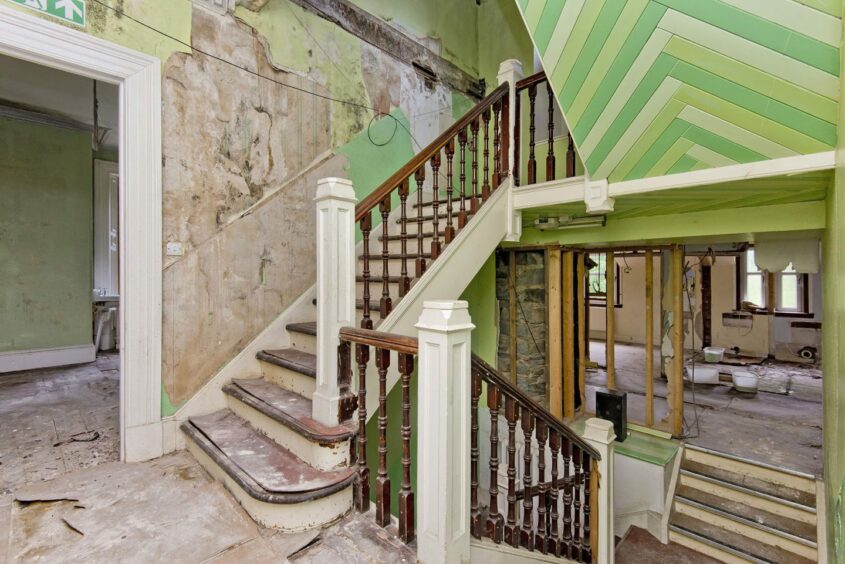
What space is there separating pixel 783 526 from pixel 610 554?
161cm

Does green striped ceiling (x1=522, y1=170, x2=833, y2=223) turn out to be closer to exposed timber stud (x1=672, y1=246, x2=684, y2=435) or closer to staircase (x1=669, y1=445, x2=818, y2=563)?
exposed timber stud (x1=672, y1=246, x2=684, y2=435)

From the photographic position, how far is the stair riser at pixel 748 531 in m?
3.03

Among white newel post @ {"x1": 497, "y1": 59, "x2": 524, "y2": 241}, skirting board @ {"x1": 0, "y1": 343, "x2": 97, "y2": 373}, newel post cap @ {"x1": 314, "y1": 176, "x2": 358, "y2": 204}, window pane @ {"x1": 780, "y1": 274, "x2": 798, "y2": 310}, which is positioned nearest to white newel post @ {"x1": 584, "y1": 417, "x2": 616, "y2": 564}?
white newel post @ {"x1": 497, "y1": 59, "x2": 524, "y2": 241}

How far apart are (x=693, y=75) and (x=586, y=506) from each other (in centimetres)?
253

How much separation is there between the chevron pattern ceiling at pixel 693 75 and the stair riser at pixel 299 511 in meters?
2.28

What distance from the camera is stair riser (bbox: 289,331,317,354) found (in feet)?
8.75

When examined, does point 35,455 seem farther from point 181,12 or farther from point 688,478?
point 688,478

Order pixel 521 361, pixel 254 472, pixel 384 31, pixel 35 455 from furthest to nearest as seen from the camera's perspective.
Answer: pixel 521 361 < pixel 384 31 < pixel 35 455 < pixel 254 472

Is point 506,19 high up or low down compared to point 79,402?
up

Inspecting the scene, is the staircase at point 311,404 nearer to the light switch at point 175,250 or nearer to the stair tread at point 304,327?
the stair tread at point 304,327

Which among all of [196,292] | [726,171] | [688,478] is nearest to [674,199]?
[726,171]

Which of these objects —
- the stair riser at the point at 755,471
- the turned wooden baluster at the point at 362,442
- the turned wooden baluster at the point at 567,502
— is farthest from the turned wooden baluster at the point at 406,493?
the stair riser at the point at 755,471

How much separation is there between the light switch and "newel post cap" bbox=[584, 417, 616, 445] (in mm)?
2813

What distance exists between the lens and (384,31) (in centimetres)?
368
